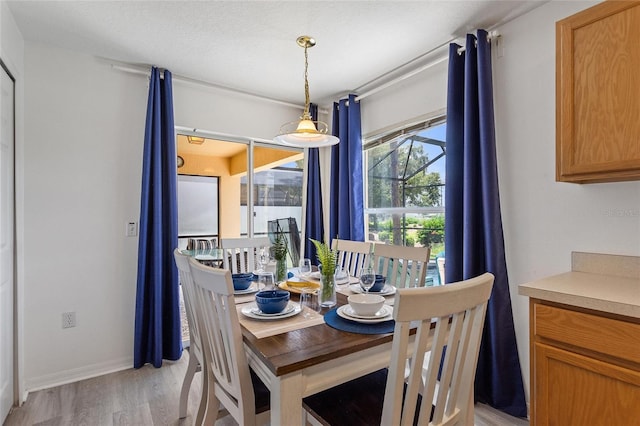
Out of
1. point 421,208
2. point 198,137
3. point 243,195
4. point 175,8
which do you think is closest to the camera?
point 175,8

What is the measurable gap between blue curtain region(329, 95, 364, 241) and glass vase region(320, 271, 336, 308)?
5.12 feet

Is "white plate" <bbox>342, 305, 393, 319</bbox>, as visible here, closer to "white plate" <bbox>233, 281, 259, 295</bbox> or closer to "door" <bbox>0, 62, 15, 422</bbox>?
"white plate" <bbox>233, 281, 259, 295</bbox>

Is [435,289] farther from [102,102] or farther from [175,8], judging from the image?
[102,102]

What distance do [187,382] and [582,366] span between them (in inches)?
74.4

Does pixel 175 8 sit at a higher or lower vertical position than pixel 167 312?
higher

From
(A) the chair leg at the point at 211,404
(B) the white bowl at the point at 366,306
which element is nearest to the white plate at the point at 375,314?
(B) the white bowl at the point at 366,306

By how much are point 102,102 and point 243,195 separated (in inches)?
56.0

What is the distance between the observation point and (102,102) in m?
2.50

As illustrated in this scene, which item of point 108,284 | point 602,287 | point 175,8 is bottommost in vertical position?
point 108,284

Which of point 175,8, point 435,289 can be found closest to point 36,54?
point 175,8

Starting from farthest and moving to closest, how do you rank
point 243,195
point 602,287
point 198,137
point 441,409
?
point 243,195 < point 198,137 < point 602,287 < point 441,409

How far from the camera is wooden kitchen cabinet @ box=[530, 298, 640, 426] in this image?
1.13m

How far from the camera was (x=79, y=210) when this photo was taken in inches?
95.0

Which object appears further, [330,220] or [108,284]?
[330,220]
